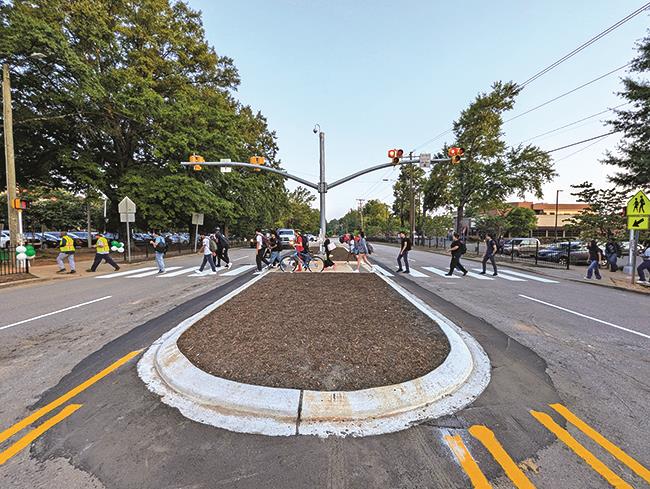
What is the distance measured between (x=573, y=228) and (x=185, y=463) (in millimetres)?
25573

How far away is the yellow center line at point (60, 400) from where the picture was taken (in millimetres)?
2582

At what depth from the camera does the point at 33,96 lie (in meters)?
16.3

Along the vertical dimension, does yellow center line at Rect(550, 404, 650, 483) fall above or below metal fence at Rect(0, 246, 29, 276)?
below

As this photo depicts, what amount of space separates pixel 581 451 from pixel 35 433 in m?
4.54

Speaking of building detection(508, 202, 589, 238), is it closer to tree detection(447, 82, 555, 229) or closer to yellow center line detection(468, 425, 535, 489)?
tree detection(447, 82, 555, 229)

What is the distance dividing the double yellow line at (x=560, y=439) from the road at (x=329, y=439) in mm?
12

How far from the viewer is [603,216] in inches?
706

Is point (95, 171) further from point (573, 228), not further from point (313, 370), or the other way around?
point (573, 228)

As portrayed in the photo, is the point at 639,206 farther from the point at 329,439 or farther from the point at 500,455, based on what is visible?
the point at 329,439

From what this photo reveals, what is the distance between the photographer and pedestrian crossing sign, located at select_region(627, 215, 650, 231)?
1105 cm

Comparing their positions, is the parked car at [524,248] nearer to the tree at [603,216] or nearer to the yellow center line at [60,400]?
the tree at [603,216]

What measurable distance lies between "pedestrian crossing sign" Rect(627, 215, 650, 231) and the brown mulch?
10911 mm

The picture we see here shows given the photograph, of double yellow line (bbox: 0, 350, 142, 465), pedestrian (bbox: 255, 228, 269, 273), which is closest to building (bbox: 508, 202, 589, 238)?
pedestrian (bbox: 255, 228, 269, 273)

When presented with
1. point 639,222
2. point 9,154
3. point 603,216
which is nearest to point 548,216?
point 603,216
